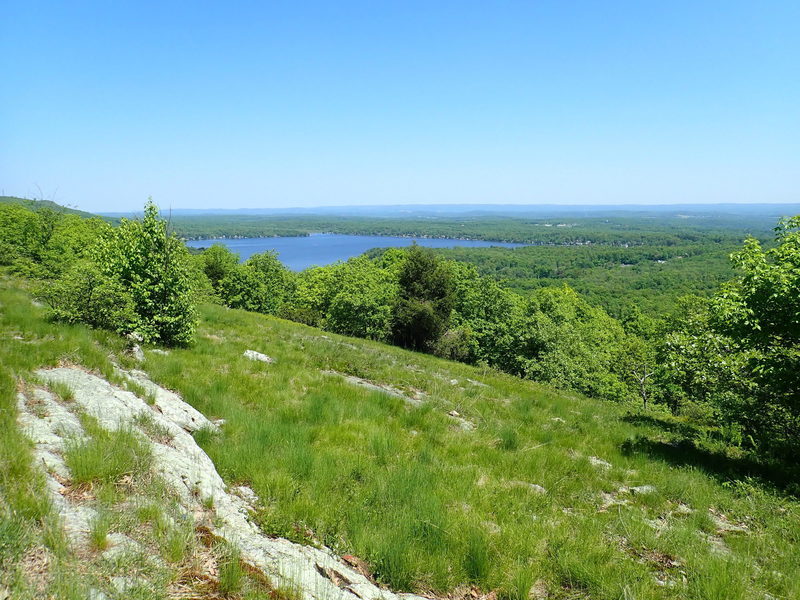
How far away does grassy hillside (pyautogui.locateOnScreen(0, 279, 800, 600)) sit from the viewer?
4152mm

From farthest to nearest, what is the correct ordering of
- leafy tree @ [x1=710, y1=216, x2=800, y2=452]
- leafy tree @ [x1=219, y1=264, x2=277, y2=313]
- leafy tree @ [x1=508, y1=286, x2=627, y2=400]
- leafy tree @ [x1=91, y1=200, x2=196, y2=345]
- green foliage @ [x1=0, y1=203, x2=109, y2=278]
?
leafy tree @ [x1=219, y1=264, x2=277, y2=313]
green foliage @ [x1=0, y1=203, x2=109, y2=278]
leafy tree @ [x1=508, y1=286, x2=627, y2=400]
leafy tree @ [x1=91, y1=200, x2=196, y2=345]
leafy tree @ [x1=710, y1=216, x2=800, y2=452]

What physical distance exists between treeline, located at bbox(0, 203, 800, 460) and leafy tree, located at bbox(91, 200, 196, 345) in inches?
1.4

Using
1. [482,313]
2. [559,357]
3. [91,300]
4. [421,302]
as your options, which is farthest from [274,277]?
[91,300]

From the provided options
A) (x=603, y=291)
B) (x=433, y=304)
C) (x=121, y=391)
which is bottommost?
(x=603, y=291)

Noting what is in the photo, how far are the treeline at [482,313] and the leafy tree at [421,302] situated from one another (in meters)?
0.12

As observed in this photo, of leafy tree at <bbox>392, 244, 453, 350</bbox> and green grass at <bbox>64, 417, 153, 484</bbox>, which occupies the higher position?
green grass at <bbox>64, 417, 153, 484</bbox>

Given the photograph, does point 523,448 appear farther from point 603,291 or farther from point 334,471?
point 603,291

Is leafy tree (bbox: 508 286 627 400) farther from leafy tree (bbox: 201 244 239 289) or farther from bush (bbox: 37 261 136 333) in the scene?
leafy tree (bbox: 201 244 239 289)

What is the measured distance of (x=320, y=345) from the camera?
1570cm

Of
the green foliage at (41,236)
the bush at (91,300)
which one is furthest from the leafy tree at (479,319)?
the green foliage at (41,236)

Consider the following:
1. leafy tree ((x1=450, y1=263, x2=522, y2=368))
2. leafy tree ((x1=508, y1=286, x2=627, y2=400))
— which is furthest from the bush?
leafy tree ((x1=450, y1=263, x2=522, y2=368))

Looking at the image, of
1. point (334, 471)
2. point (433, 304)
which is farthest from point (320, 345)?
point (433, 304)

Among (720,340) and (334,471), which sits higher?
(720,340)

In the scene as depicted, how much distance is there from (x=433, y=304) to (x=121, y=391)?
2968 cm
